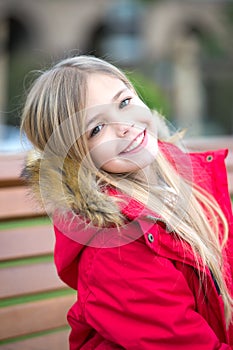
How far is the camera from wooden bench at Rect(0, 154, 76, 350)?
7.79ft

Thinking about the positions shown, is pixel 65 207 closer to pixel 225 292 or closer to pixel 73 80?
pixel 73 80

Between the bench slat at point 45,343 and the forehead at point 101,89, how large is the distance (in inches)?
37.6

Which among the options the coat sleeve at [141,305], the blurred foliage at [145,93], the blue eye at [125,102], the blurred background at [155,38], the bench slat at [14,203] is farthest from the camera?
the blurred background at [155,38]

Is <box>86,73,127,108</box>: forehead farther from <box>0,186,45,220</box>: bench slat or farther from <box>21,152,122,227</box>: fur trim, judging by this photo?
<box>0,186,45,220</box>: bench slat

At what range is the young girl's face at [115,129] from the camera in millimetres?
1796

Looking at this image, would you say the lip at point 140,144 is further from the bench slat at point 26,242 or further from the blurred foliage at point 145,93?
the bench slat at point 26,242

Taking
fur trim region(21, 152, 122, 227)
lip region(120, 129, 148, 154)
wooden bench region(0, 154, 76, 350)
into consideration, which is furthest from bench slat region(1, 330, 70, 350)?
lip region(120, 129, 148, 154)

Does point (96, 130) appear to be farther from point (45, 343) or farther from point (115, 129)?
point (45, 343)

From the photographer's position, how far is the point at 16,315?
7.75ft

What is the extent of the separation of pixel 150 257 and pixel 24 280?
31.5 inches

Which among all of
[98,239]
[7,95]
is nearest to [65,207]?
[98,239]

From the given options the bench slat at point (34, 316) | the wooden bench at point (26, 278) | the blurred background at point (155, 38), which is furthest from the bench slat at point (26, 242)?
the blurred background at point (155, 38)

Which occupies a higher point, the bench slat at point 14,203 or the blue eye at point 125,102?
the blue eye at point 125,102

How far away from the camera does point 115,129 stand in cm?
181
